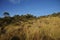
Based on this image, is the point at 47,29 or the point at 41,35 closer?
the point at 41,35

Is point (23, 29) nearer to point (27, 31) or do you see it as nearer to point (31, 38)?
point (27, 31)

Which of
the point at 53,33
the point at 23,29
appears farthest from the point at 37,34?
the point at 23,29

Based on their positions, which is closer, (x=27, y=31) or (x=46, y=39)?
(x=46, y=39)

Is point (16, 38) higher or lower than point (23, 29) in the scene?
lower

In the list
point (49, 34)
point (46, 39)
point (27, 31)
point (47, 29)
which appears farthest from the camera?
point (27, 31)

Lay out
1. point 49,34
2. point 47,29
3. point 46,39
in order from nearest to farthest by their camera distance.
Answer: point 46,39 < point 49,34 < point 47,29

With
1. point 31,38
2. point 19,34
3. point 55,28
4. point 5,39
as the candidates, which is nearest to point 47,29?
point 55,28

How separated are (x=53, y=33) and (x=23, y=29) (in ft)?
14.6

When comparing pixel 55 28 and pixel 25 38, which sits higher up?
pixel 55 28

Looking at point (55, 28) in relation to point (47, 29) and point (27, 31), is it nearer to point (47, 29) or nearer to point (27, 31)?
point (47, 29)

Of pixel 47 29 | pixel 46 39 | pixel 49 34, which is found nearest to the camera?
pixel 46 39

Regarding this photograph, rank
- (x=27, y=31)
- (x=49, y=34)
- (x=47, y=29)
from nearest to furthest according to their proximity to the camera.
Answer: (x=49, y=34)
(x=47, y=29)
(x=27, y=31)

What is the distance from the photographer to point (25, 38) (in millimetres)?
15359

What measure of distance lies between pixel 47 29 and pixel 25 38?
2616 millimetres
